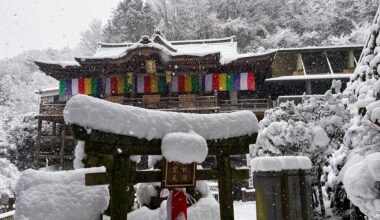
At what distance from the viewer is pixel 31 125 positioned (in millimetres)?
24938

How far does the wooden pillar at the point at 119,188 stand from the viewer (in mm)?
A: 3795

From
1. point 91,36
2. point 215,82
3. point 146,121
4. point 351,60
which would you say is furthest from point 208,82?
point 91,36

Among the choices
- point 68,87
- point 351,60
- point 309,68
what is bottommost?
point 68,87

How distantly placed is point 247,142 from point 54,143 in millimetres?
21012

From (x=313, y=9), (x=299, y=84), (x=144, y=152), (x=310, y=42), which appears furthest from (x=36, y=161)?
(x=313, y=9)

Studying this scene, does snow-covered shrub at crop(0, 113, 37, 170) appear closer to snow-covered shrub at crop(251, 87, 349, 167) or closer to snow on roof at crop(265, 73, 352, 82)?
snow on roof at crop(265, 73, 352, 82)

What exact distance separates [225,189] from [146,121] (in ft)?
4.75

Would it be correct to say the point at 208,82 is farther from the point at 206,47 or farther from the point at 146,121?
the point at 146,121

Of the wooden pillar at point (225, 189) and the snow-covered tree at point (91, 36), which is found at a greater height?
the snow-covered tree at point (91, 36)

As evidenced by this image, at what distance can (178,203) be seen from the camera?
410 cm

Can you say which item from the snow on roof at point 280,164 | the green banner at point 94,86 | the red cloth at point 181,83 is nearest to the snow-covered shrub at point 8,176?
the green banner at point 94,86

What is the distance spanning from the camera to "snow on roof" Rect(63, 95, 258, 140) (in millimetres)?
3572

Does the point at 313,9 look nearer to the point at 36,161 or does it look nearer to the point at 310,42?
the point at 310,42

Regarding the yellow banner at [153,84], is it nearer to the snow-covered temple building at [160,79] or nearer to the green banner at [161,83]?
the snow-covered temple building at [160,79]
